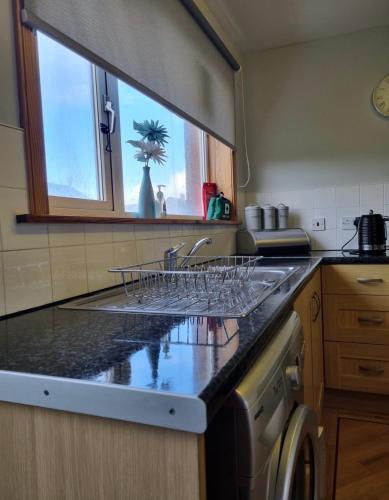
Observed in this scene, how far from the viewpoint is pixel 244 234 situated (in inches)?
100

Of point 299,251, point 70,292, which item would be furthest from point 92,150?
point 299,251

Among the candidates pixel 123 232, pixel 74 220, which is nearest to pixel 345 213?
pixel 123 232

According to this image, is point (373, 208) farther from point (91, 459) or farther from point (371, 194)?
point (91, 459)

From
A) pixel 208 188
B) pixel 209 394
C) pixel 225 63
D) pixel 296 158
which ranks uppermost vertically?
pixel 225 63

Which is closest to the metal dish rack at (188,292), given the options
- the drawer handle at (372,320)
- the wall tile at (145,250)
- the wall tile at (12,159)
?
the wall tile at (145,250)

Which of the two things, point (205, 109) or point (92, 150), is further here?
point (205, 109)

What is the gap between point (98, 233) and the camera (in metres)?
1.24

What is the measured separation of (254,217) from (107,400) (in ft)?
7.16

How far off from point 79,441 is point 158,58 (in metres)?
1.43

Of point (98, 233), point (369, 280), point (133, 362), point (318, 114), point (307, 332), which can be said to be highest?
point (318, 114)

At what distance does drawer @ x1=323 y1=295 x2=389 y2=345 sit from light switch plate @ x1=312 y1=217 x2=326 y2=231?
71cm

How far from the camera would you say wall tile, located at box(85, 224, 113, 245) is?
1192 millimetres

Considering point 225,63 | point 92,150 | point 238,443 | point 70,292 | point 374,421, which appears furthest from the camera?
point 225,63

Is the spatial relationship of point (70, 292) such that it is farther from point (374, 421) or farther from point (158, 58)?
point (374, 421)
